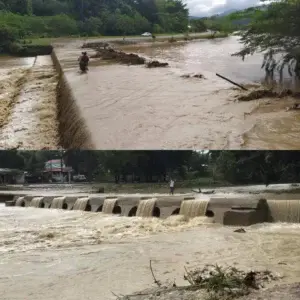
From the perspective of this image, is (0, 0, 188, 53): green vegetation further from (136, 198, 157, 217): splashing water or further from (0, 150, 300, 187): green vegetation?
(136, 198, 157, 217): splashing water

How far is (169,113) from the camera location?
22.2 feet

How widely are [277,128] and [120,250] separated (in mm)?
2764

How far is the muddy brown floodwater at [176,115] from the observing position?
5332 millimetres

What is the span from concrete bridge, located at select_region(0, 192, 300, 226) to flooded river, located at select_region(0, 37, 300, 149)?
6.13 feet

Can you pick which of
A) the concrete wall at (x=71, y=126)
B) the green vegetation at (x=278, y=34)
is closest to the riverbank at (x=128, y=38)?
the green vegetation at (x=278, y=34)

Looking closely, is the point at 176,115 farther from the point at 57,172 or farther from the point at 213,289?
the point at 57,172

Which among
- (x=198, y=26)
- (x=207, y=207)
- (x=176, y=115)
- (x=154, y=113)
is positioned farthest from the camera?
(x=198, y=26)

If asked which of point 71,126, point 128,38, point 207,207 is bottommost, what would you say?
point 207,207

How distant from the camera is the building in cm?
1851

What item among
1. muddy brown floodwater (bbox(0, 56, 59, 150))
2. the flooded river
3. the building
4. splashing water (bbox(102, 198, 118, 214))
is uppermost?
the flooded river

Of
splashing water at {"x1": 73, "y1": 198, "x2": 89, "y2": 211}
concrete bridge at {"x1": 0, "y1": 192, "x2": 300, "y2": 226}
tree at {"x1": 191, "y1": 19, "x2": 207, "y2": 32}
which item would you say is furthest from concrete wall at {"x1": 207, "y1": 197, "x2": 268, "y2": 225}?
tree at {"x1": 191, "y1": 19, "x2": 207, "y2": 32}

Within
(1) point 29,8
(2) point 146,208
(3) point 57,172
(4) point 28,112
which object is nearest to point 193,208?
(2) point 146,208

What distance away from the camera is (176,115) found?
6.63 m

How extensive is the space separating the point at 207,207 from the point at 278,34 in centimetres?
533
